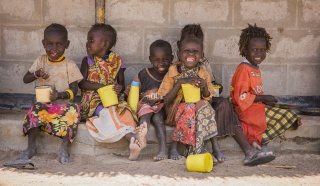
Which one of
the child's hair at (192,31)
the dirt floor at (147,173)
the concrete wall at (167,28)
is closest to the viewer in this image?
the dirt floor at (147,173)

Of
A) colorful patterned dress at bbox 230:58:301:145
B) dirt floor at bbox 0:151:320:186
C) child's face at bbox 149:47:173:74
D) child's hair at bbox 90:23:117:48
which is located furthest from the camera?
child's hair at bbox 90:23:117:48

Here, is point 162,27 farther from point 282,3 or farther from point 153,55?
point 282,3

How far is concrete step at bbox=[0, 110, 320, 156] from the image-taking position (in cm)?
520

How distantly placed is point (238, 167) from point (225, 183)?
1.74 ft

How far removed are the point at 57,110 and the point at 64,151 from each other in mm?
384

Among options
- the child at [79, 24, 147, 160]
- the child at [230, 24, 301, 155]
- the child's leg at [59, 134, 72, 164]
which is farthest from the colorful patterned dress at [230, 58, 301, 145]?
the child's leg at [59, 134, 72, 164]

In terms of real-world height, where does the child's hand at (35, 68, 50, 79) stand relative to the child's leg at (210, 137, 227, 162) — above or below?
above

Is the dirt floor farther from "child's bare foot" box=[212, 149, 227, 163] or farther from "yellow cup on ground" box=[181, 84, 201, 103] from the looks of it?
"yellow cup on ground" box=[181, 84, 201, 103]

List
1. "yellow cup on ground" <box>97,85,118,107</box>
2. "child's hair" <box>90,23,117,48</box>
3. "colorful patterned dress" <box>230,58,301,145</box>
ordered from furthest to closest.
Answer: "child's hair" <box>90,23,117,48</box>, "colorful patterned dress" <box>230,58,301,145</box>, "yellow cup on ground" <box>97,85,118,107</box>

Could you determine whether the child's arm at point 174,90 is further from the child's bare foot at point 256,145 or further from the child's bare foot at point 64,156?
the child's bare foot at point 64,156

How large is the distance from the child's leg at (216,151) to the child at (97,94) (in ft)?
2.15

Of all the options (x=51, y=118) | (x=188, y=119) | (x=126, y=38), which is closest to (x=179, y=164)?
(x=188, y=119)

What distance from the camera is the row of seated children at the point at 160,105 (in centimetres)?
502

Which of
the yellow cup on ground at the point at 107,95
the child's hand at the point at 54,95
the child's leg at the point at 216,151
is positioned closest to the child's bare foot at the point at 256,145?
the child's leg at the point at 216,151
